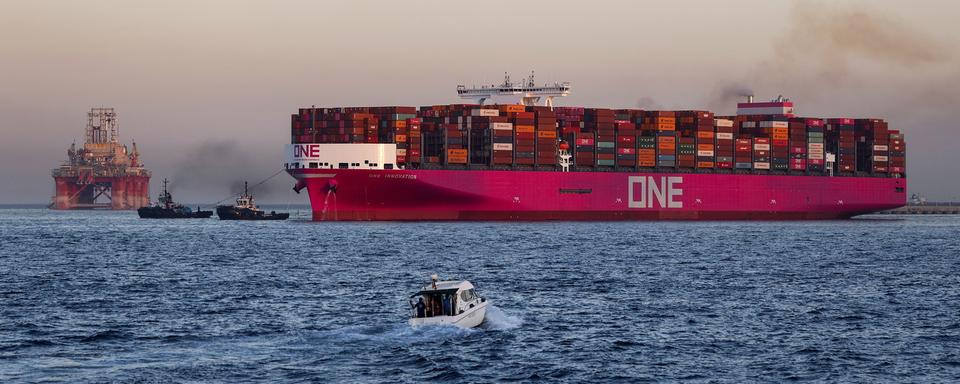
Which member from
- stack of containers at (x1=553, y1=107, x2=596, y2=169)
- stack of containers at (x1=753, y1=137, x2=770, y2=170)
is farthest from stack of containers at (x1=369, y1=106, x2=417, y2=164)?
stack of containers at (x1=753, y1=137, x2=770, y2=170)

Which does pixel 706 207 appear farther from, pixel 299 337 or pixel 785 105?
Result: pixel 299 337

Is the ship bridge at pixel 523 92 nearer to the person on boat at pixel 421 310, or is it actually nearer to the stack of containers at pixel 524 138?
the stack of containers at pixel 524 138

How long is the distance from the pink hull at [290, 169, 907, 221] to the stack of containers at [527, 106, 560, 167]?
1.56 meters

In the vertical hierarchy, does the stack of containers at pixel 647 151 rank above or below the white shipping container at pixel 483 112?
below

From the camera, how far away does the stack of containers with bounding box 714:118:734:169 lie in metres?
134

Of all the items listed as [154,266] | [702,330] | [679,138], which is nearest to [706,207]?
[679,138]

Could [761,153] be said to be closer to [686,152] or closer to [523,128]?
[686,152]

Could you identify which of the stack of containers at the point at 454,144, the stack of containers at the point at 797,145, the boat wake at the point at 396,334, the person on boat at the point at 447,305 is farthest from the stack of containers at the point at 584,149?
the person on boat at the point at 447,305

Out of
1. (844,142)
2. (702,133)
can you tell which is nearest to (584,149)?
(702,133)

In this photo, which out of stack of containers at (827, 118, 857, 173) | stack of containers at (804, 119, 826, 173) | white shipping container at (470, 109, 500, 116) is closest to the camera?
white shipping container at (470, 109, 500, 116)

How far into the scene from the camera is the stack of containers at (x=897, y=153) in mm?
147750

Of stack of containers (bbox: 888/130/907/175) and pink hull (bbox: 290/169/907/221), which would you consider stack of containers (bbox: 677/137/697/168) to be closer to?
pink hull (bbox: 290/169/907/221)

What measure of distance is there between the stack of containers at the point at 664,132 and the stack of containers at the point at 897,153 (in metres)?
31.1

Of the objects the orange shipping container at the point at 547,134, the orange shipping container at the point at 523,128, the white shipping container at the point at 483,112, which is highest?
the white shipping container at the point at 483,112
